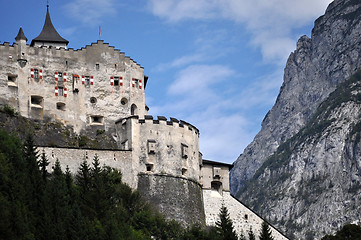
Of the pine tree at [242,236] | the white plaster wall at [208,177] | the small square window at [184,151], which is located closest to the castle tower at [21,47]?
the small square window at [184,151]

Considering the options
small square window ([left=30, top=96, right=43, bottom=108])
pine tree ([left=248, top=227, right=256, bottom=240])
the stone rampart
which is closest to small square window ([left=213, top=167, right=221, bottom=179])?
the stone rampart

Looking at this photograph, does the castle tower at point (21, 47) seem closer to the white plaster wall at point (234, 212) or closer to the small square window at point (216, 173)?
the small square window at point (216, 173)

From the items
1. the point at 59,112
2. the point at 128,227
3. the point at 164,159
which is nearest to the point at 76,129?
the point at 59,112

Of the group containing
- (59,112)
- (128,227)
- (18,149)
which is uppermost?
(59,112)

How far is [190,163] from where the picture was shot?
265 ft

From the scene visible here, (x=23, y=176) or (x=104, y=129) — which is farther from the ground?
(x=104, y=129)

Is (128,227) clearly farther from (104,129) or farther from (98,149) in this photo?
(104,129)

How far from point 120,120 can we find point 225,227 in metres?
15.9

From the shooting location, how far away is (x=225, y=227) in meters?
74.5

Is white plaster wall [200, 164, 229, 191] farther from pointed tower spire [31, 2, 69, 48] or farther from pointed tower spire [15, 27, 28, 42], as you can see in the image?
A: pointed tower spire [15, 27, 28, 42]

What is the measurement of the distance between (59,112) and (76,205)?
18553 millimetres

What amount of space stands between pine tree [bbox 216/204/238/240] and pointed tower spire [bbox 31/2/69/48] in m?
25.8

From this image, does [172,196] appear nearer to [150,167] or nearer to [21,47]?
[150,167]

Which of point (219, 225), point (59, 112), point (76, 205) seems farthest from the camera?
point (59, 112)
